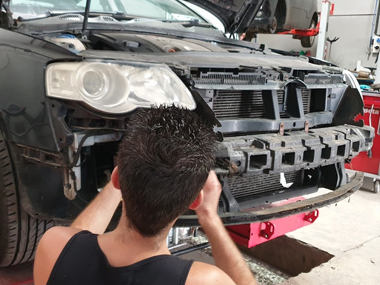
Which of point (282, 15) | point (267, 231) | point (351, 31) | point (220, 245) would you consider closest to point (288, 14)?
point (282, 15)

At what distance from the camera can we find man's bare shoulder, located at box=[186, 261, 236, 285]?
911 millimetres

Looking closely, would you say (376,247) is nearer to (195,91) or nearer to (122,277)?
(195,91)

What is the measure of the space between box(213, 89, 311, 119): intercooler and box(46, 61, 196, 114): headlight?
36 cm

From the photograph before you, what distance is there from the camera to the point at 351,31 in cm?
971

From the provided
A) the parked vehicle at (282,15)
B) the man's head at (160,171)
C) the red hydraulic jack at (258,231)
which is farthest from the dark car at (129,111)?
the parked vehicle at (282,15)

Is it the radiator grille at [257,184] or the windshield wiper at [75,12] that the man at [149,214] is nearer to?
the radiator grille at [257,184]

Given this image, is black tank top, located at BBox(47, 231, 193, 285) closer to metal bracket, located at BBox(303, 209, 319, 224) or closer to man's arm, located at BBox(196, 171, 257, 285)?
man's arm, located at BBox(196, 171, 257, 285)

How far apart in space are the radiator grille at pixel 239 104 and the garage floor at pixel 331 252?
1019mm

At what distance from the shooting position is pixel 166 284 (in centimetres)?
91

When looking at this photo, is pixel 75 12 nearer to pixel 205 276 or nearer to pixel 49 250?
pixel 49 250

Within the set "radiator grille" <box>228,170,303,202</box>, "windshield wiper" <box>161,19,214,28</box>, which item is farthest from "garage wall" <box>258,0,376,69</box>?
"radiator grille" <box>228,170,303,202</box>

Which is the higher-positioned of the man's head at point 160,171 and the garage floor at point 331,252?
the man's head at point 160,171

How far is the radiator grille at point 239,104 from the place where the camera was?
198 cm

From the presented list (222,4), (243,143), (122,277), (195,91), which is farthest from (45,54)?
(222,4)
